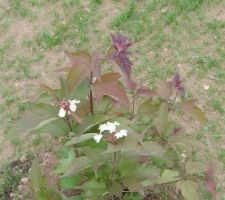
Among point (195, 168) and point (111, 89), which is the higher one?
point (111, 89)

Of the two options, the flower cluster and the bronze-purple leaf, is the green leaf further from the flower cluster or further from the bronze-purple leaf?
the bronze-purple leaf

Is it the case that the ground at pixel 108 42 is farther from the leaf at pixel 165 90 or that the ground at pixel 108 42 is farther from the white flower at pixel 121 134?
the white flower at pixel 121 134

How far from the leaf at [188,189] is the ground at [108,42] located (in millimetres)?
1285

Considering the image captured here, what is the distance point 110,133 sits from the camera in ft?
7.53

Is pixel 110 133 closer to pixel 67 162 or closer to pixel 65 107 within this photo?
pixel 65 107

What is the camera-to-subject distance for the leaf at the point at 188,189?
2.44 metres

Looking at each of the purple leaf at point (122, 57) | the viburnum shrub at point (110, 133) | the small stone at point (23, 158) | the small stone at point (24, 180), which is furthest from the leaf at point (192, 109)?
the small stone at point (23, 158)

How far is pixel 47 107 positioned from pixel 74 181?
540mm

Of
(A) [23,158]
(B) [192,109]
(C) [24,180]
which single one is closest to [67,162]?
(B) [192,109]

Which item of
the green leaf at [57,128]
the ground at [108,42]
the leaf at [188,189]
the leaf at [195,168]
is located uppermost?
the ground at [108,42]

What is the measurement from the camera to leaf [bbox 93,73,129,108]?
2377mm

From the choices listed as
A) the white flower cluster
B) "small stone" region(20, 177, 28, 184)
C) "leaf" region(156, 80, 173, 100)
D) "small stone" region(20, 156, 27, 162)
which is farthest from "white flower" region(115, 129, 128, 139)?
"small stone" region(20, 156, 27, 162)

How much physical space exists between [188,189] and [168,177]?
0.38ft

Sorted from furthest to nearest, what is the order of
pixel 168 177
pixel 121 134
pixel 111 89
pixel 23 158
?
pixel 23 158 → pixel 168 177 → pixel 111 89 → pixel 121 134
